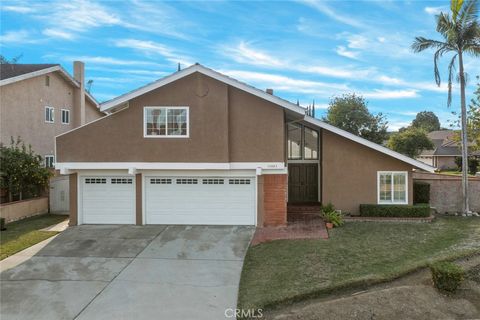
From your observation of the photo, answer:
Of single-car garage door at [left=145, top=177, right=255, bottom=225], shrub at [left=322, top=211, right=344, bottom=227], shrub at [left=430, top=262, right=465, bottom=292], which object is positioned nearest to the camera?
shrub at [left=430, top=262, right=465, bottom=292]

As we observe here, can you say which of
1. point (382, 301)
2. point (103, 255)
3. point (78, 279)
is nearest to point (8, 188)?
point (103, 255)

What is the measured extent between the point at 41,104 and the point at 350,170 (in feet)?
62.0

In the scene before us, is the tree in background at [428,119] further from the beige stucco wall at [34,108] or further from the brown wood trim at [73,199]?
the brown wood trim at [73,199]

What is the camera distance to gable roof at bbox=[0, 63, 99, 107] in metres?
21.1

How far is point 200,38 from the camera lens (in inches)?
595

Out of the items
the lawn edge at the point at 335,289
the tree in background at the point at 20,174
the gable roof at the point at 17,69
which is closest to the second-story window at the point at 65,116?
the gable roof at the point at 17,69

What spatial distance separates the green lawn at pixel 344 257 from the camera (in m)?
8.95

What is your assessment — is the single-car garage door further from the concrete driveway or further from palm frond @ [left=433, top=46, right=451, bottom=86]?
palm frond @ [left=433, top=46, right=451, bottom=86]

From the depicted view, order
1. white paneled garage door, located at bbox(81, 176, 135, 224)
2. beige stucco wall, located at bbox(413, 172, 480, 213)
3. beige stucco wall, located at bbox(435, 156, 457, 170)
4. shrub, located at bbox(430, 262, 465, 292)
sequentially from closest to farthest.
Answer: shrub, located at bbox(430, 262, 465, 292) → white paneled garage door, located at bbox(81, 176, 135, 224) → beige stucco wall, located at bbox(413, 172, 480, 213) → beige stucco wall, located at bbox(435, 156, 457, 170)

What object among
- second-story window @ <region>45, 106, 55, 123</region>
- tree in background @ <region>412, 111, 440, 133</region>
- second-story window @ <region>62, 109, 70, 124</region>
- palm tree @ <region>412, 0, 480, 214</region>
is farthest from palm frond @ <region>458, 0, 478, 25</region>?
tree in background @ <region>412, 111, 440, 133</region>

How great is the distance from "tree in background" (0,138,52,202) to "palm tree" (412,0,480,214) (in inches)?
724

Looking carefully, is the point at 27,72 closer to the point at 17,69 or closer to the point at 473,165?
the point at 17,69

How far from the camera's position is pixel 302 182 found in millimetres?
18953

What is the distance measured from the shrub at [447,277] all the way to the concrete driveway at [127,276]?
15.2 ft
